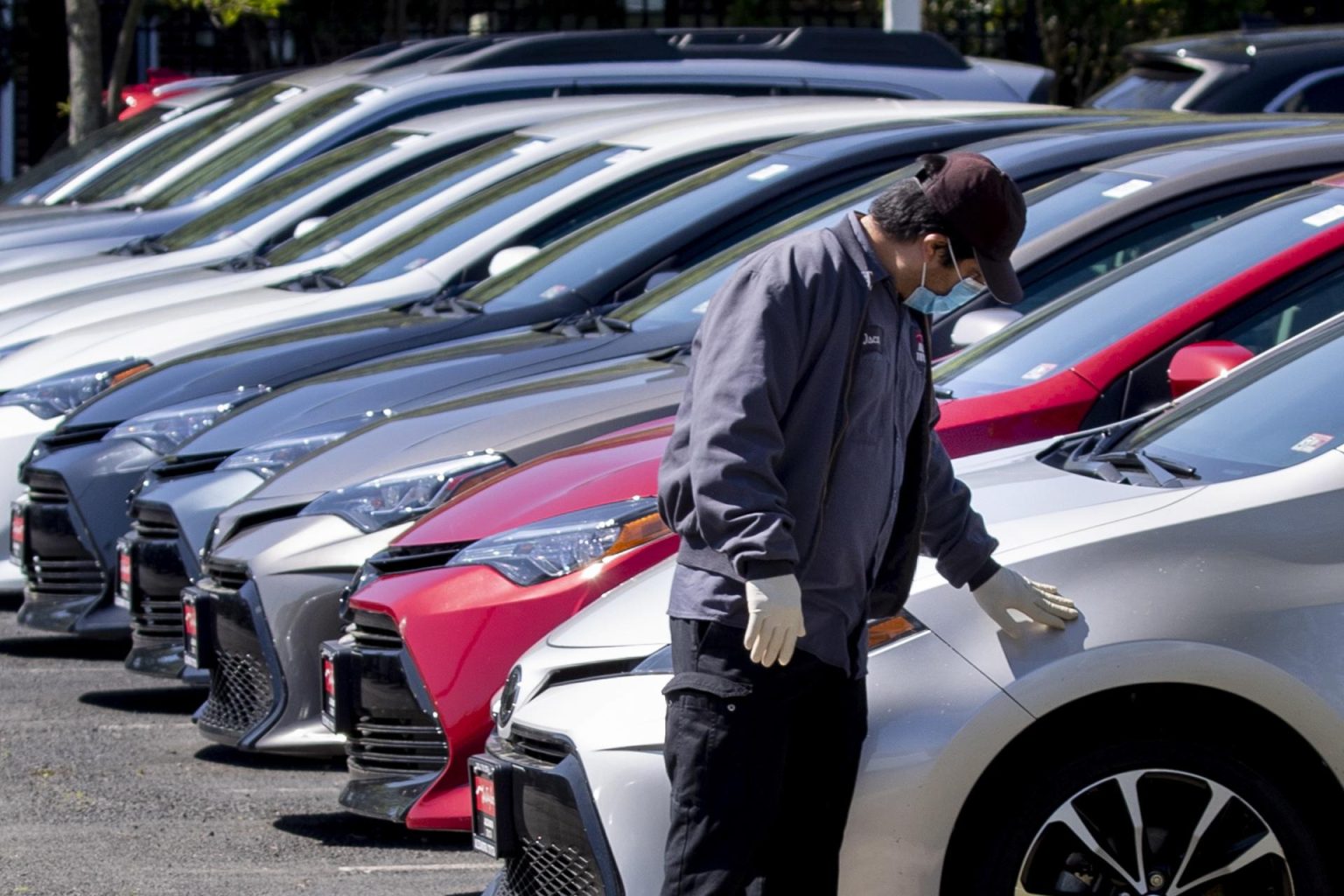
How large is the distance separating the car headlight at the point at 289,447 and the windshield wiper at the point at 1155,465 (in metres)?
2.54

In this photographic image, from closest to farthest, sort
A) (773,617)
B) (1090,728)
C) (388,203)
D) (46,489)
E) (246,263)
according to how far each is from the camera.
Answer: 1. (773,617)
2. (1090,728)
3. (46,489)
4. (388,203)
5. (246,263)

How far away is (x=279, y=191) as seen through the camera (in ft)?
35.3

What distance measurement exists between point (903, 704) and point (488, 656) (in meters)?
1.41

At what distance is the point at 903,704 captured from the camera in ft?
11.4

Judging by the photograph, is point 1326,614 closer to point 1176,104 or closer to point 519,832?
point 519,832

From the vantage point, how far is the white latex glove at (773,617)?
3133 millimetres

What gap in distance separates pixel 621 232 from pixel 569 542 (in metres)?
2.92

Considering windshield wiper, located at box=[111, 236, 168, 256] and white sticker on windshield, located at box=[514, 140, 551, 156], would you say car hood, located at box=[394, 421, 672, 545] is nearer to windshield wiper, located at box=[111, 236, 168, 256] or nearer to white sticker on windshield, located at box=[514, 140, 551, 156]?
white sticker on windshield, located at box=[514, 140, 551, 156]

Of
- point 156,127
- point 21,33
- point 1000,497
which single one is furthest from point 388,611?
point 21,33

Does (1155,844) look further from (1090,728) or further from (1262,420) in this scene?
(1262,420)

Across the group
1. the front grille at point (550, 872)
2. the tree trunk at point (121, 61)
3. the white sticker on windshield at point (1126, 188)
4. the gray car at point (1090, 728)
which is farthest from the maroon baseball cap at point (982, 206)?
the tree trunk at point (121, 61)

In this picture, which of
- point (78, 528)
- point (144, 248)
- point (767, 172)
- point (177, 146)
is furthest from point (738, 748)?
point (177, 146)

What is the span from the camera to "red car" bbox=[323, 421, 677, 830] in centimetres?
465

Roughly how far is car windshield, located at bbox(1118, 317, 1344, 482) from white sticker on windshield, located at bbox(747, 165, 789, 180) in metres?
3.05
